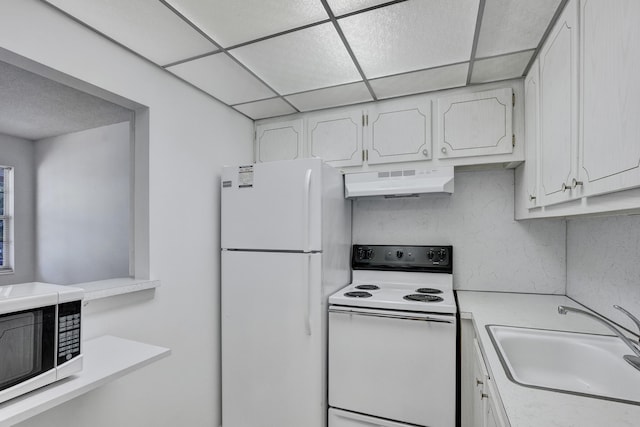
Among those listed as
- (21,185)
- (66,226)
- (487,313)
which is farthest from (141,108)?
(21,185)

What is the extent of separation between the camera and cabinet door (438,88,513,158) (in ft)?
6.40

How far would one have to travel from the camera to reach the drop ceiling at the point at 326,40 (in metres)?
1.32

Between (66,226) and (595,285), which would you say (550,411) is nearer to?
(595,285)

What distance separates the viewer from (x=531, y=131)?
176 centimetres

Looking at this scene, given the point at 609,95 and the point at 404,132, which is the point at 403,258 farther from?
the point at 609,95

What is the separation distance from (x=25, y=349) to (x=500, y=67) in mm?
2484

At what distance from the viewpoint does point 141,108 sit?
5.69 ft

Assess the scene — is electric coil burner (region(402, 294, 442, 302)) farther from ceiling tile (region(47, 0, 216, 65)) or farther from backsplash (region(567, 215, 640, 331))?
ceiling tile (region(47, 0, 216, 65))

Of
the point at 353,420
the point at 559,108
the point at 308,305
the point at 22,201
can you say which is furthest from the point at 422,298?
the point at 22,201

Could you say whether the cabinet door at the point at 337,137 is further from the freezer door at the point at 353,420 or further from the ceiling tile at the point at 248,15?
the freezer door at the point at 353,420

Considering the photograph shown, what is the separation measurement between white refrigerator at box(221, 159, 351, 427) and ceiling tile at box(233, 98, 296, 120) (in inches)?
21.9

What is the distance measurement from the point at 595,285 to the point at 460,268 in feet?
2.63

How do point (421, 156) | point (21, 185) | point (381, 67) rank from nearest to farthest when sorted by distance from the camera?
point (381, 67), point (421, 156), point (21, 185)

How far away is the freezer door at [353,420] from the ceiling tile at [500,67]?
2.09m
